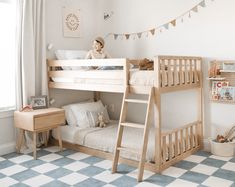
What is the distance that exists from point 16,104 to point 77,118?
33.2 inches

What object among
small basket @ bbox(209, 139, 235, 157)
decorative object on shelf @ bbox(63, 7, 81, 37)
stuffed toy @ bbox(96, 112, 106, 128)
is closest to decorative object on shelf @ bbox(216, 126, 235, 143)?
small basket @ bbox(209, 139, 235, 157)

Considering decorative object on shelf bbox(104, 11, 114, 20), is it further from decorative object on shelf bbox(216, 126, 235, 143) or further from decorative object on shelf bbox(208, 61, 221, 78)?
decorative object on shelf bbox(216, 126, 235, 143)

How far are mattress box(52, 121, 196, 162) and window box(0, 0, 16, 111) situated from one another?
78 centimetres

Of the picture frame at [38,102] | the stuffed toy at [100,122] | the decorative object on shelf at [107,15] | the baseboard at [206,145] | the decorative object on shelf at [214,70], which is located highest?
the decorative object on shelf at [107,15]

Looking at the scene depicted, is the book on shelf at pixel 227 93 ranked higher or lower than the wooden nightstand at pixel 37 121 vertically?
higher

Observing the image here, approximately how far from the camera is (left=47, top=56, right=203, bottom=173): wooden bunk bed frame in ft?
10.0

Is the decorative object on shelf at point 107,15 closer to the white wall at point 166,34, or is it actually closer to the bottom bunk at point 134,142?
the white wall at point 166,34

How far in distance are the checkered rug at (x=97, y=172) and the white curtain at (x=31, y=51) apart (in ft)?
2.92

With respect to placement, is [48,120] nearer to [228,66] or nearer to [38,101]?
[38,101]

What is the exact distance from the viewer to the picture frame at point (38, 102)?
3.88 metres

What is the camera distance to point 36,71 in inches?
159

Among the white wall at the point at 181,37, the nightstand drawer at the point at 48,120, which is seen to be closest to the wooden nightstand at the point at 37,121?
the nightstand drawer at the point at 48,120

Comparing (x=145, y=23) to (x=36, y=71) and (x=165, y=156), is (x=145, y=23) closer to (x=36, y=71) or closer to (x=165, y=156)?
(x=36, y=71)

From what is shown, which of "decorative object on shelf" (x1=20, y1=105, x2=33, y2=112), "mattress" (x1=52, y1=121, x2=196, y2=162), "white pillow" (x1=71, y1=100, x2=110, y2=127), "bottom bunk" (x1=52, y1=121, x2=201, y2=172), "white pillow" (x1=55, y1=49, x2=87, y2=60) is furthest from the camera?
"white pillow" (x1=55, y1=49, x2=87, y2=60)
